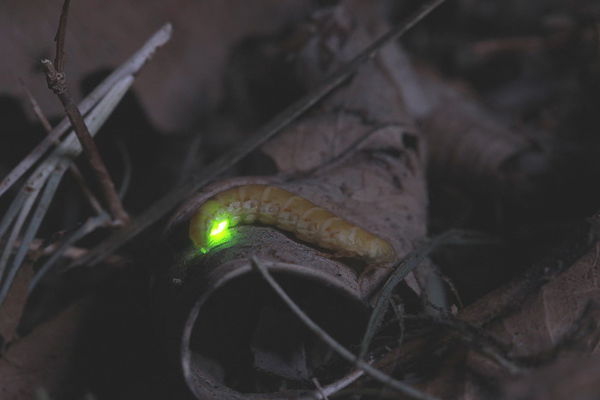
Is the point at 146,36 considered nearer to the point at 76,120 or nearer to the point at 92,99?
the point at 92,99

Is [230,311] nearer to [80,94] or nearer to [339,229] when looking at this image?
[339,229]

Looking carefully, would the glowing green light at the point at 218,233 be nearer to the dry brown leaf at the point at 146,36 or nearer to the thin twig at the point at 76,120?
the thin twig at the point at 76,120

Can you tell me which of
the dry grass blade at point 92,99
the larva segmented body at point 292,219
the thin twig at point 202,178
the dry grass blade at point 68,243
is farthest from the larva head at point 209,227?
the dry grass blade at point 92,99

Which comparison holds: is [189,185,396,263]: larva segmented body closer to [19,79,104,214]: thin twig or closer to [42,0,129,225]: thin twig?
[42,0,129,225]: thin twig

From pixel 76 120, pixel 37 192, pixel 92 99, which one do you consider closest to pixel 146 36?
pixel 92 99

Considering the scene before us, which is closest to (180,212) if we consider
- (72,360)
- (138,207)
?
(72,360)

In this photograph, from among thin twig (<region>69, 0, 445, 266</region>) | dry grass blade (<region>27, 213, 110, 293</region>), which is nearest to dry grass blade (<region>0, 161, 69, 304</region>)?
dry grass blade (<region>27, 213, 110, 293</region>)
